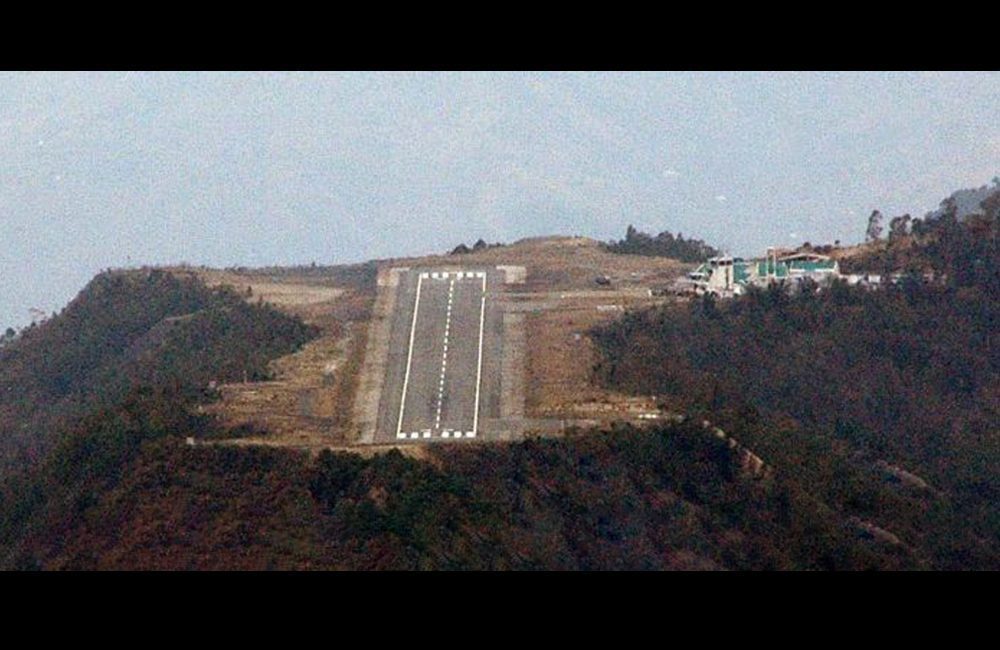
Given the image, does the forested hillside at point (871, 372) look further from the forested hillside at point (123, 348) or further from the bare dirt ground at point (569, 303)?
the forested hillside at point (123, 348)

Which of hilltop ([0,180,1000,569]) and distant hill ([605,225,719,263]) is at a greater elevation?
distant hill ([605,225,719,263])

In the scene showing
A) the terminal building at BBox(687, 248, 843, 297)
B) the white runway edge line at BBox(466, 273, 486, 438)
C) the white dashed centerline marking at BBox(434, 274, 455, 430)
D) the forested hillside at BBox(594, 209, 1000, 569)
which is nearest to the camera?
the white runway edge line at BBox(466, 273, 486, 438)

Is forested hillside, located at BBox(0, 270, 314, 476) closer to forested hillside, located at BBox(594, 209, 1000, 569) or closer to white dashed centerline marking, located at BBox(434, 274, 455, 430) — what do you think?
white dashed centerline marking, located at BBox(434, 274, 455, 430)

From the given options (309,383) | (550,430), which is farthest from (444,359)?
(550,430)

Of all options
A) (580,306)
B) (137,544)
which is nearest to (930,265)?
(580,306)

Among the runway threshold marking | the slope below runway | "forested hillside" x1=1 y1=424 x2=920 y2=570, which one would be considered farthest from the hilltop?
the runway threshold marking

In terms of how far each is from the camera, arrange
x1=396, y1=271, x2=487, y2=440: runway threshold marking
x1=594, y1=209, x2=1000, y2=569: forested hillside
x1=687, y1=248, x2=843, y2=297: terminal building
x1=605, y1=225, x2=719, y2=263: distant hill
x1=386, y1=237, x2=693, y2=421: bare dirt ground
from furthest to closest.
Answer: x1=605, y1=225, x2=719, y2=263: distant hill
x1=687, y1=248, x2=843, y2=297: terminal building
x1=594, y1=209, x2=1000, y2=569: forested hillside
x1=386, y1=237, x2=693, y2=421: bare dirt ground
x1=396, y1=271, x2=487, y2=440: runway threshold marking

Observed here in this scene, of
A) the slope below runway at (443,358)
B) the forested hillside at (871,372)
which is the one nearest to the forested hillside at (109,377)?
the slope below runway at (443,358)

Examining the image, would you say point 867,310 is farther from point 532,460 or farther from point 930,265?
point 532,460
